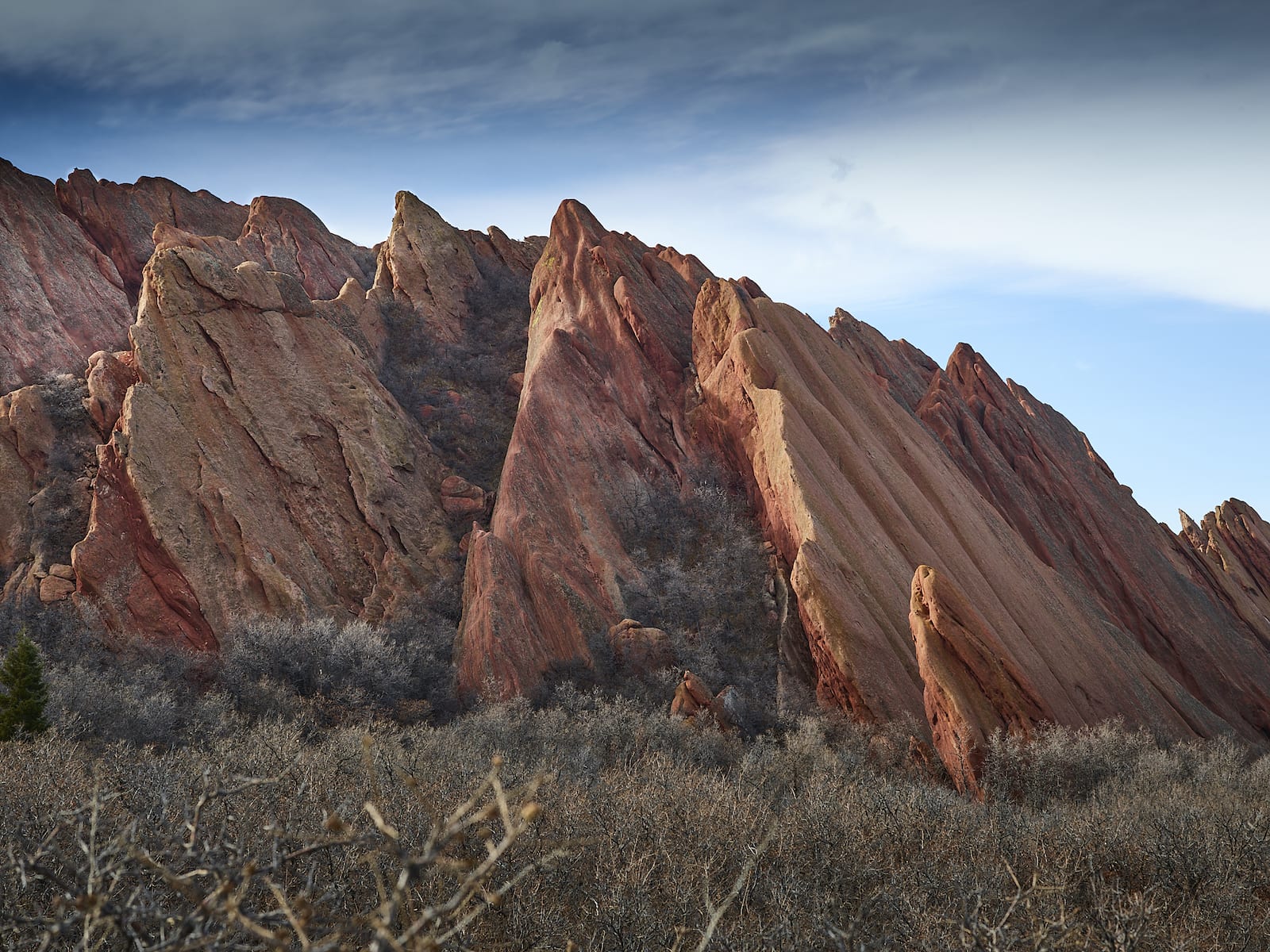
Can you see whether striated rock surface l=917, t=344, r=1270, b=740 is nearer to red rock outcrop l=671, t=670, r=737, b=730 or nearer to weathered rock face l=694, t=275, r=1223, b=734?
Answer: weathered rock face l=694, t=275, r=1223, b=734

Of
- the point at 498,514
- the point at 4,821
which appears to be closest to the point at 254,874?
the point at 4,821

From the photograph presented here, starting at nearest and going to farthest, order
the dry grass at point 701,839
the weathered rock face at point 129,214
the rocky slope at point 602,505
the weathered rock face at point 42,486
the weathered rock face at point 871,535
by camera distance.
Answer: the dry grass at point 701,839 < the weathered rock face at point 871,535 < the rocky slope at point 602,505 < the weathered rock face at point 42,486 < the weathered rock face at point 129,214

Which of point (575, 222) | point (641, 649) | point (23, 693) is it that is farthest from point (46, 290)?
point (641, 649)

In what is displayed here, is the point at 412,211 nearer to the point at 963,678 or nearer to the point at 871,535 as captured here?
the point at 871,535

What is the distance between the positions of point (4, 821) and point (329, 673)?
1443 cm

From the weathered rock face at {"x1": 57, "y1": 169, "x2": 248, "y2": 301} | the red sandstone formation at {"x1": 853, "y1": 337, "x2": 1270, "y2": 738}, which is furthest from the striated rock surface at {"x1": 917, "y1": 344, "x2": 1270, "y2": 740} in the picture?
the weathered rock face at {"x1": 57, "y1": 169, "x2": 248, "y2": 301}

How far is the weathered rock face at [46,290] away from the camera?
3912 centimetres

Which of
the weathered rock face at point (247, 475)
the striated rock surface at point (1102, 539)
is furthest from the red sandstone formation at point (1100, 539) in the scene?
the weathered rock face at point (247, 475)

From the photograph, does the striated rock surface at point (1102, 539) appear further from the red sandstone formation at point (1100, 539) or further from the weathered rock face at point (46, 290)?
the weathered rock face at point (46, 290)

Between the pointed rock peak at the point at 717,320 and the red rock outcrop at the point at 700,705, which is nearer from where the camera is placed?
the red rock outcrop at the point at 700,705

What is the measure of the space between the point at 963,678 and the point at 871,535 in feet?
26.8

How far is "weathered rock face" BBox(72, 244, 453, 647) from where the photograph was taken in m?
29.0

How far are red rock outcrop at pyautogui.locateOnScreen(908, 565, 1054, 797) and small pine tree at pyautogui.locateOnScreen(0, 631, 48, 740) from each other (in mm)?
22389

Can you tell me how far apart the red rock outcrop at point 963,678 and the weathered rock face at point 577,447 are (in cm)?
1144
